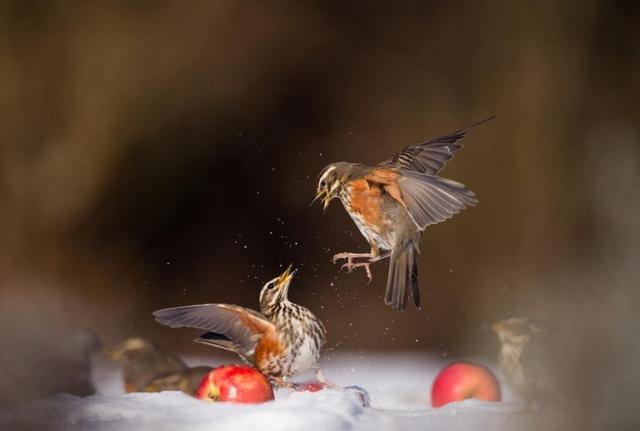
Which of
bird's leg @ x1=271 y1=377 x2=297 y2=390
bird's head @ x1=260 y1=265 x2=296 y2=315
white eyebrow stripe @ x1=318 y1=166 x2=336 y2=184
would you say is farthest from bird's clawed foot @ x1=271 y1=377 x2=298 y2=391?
white eyebrow stripe @ x1=318 y1=166 x2=336 y2=184

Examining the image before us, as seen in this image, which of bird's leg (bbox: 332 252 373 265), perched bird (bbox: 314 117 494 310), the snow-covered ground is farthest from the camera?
bird's leg (bbox: 332 252 373 265)

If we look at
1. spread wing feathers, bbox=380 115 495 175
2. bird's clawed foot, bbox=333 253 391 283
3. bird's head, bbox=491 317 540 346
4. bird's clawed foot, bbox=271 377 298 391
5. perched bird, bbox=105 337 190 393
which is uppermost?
spread wing feathers, bbox=380 115 495 175

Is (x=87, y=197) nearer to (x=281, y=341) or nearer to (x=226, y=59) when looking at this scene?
(x=226, y=59)

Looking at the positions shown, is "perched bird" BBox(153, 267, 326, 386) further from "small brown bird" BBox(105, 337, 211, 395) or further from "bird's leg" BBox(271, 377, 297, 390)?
"small brown bird" BBox(105, 337, 211, 395)

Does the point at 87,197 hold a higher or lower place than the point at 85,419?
higher

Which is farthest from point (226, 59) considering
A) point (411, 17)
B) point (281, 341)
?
point (281, 341)

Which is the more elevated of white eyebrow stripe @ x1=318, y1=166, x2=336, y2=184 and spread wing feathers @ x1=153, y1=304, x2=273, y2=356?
white eyebrow stripe @ x1=318, y1=166, x2=336, y2=184
